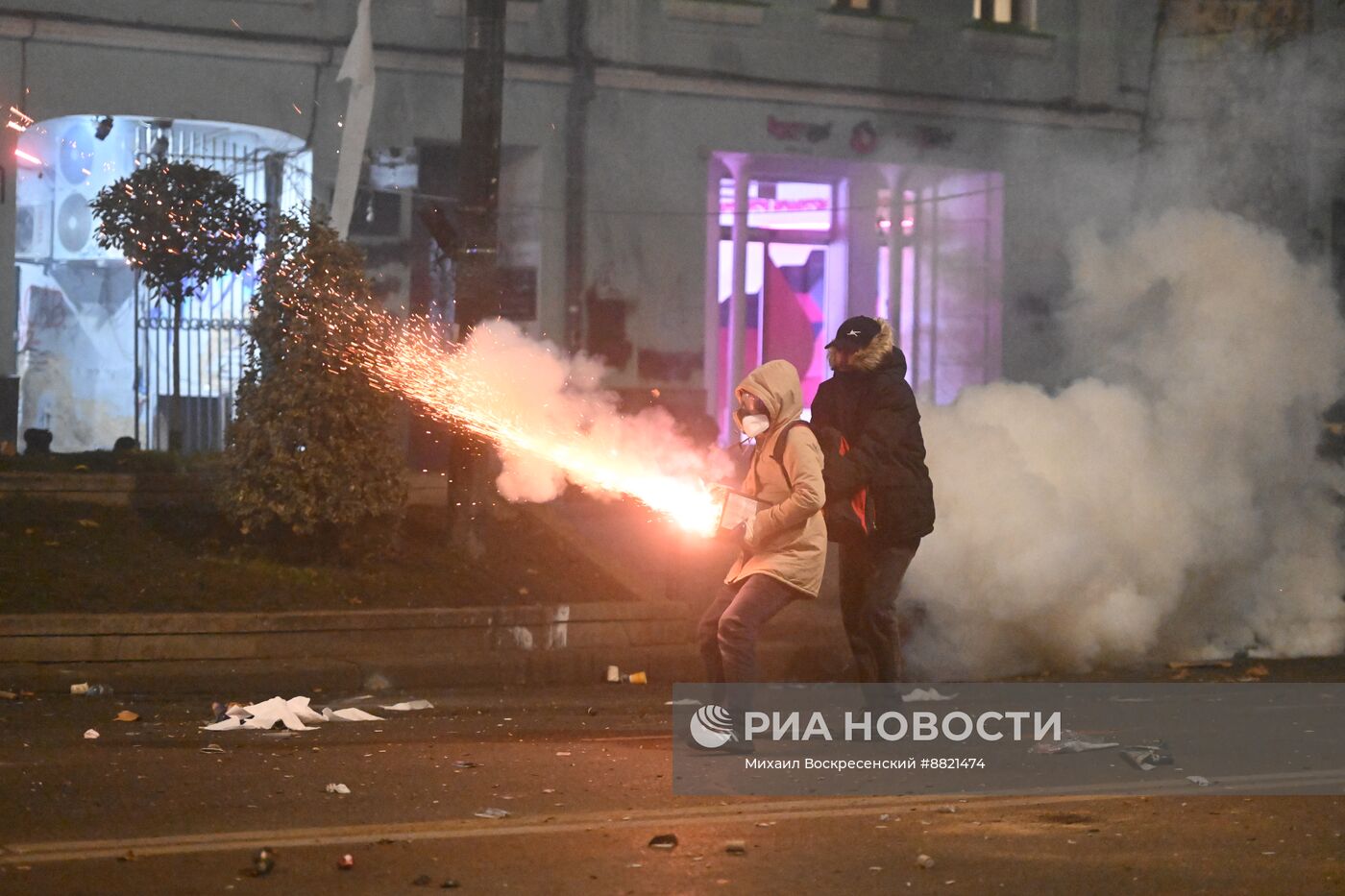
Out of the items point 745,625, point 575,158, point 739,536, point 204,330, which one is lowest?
point 745,625

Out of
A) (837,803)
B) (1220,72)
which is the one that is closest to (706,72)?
(1220,72)

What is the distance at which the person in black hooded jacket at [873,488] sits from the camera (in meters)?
7.66

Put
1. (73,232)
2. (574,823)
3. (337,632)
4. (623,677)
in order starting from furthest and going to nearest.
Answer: (73,232) < (623,677) < (337,632) < (574,823)

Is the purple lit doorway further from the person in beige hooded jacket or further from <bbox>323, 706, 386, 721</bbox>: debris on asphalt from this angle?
the person in beige hooded jacket

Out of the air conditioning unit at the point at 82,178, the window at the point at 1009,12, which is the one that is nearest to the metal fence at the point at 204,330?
the air conditioning unit at the point at 82,178

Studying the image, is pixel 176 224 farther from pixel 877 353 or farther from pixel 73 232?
pixel 877 353

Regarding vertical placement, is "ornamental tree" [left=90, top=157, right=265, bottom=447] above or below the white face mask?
above

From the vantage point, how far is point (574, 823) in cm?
589

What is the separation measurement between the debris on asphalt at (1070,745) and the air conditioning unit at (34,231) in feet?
41.0

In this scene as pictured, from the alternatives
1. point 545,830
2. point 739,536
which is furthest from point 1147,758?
point 545,830

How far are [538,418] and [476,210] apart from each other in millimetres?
2163

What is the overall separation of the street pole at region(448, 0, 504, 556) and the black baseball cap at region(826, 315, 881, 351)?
13.1 feet

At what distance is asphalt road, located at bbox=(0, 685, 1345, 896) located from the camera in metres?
5.17

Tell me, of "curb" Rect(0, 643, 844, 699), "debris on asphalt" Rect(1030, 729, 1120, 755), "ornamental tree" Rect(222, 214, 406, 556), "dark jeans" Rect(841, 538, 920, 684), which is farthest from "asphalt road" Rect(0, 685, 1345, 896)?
"ornamental tree" Rect(222, 214, 406, 556)
